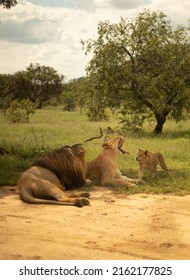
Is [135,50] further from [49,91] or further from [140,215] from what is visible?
[49,91]

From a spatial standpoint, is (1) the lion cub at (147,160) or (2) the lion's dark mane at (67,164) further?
(1) the lion cub at (147,160)

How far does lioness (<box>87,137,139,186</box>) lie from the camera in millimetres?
Answer: 8836

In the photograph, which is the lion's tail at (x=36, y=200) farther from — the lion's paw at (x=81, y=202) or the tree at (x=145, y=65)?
the tree at (x=145, y=65)

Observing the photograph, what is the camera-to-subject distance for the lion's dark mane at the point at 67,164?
798 cm

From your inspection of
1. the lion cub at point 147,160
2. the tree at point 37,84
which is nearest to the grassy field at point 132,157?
the lion cub at point 147,160

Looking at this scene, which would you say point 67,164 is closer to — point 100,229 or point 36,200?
point 36,200

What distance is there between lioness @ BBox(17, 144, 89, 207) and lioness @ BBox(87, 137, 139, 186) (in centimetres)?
52

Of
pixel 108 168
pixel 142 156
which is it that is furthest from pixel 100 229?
pixel 142 156

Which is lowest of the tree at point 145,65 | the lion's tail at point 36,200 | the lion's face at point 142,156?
the lion's tail at point 36,200

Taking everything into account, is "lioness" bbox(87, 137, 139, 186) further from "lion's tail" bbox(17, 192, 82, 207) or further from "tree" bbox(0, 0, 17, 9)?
"tree" bbox(0, 0, 17, 9)

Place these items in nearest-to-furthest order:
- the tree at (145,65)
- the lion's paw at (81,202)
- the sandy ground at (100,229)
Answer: the sandy ground at (100,229)
the lion's paw at (81,202)
the tree at (145,65)

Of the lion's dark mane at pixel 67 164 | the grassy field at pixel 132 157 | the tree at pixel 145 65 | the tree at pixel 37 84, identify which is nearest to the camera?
the lion's dark mane at pixel 67 164

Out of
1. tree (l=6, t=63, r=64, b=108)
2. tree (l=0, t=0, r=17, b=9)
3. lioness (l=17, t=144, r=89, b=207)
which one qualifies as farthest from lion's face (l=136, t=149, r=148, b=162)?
tree (l=6, t=63, r=64, b=108)
